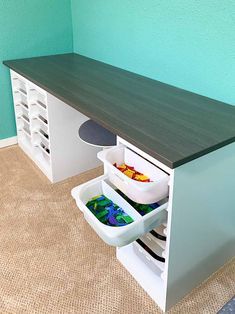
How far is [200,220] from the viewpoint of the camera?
1.27m

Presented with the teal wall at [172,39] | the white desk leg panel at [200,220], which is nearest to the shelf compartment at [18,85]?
the teal wall at [172,39]

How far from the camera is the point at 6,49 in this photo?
2406 mm

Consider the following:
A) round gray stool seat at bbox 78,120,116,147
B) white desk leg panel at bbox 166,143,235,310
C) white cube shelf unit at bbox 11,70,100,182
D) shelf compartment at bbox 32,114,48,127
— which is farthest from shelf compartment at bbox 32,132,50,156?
white desk leg panel at bbox 166,143,235,310

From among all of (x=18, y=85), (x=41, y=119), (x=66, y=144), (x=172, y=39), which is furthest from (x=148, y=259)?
(x=18, y=85)

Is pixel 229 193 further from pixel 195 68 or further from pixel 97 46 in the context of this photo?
pixel 97 46

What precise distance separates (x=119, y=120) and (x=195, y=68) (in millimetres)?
554

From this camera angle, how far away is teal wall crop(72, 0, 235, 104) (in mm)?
1435

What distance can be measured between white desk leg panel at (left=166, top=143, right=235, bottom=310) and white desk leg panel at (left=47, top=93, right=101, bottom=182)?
45.1 inches

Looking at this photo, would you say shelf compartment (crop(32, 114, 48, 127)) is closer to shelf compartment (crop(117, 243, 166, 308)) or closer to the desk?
the desk

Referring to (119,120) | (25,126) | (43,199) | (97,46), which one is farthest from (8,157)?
(119,120)

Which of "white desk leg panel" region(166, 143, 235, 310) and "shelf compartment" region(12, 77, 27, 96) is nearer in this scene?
"white desk leg panel" region(166, 143, 235, 310)

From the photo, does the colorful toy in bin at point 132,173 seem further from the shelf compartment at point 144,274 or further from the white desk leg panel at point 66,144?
the white desk leg panel at point 66,144

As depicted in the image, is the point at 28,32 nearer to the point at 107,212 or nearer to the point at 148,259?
the point at 107,212

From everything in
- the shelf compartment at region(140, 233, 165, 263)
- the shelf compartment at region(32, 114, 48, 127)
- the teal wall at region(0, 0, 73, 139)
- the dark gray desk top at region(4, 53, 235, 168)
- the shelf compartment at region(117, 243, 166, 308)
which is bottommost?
the shelf compartment at region(117, 243, 166, 308)
